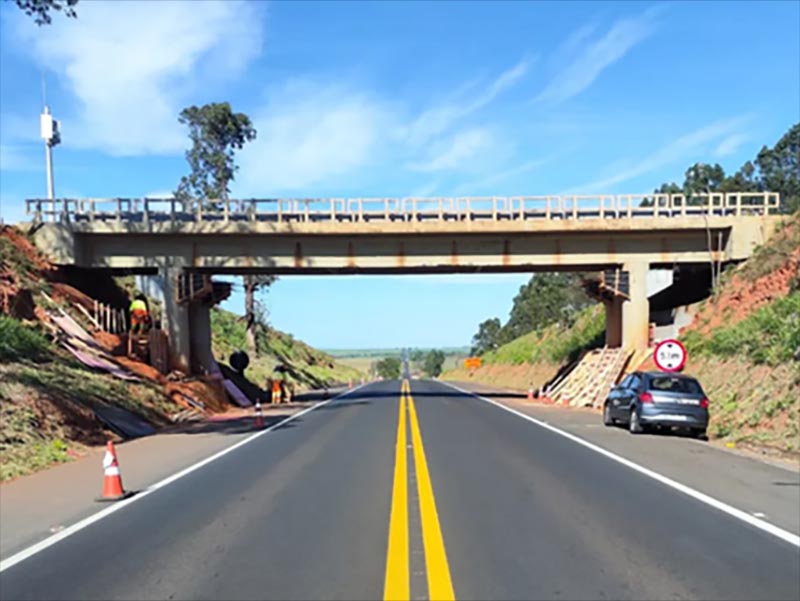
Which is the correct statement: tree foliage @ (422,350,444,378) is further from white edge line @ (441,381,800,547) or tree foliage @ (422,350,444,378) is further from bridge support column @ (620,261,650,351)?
white edge line @ (441,381,800,547)

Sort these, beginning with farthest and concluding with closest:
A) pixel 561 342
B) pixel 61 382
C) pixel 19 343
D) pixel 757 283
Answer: pixel 561 342
pixel 757 283
pixel 19 343
pixel 61 382

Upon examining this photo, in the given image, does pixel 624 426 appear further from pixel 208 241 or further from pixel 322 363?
pixel 322 363

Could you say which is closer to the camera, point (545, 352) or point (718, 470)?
point (718, 470)

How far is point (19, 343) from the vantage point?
2191cm

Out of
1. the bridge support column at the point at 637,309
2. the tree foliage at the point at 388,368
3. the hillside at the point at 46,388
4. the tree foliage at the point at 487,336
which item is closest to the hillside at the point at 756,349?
the bridge support column at the point at 637,309

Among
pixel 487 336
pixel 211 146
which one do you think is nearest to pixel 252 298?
pixel 211 146

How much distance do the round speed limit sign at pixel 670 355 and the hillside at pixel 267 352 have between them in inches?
1138

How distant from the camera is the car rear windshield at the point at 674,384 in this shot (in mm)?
18141

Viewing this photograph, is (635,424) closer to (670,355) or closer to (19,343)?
(670,355)

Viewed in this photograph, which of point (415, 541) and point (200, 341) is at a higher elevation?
point (200, 341)

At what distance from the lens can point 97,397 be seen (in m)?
20.8

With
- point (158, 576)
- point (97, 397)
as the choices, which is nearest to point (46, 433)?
point (97, 397)

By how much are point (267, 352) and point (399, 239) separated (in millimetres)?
34355

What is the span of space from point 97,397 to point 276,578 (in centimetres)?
1618
